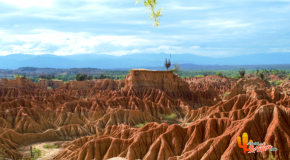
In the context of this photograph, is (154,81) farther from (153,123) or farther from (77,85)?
(77,85)

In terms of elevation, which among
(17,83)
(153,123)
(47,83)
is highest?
(17,83)

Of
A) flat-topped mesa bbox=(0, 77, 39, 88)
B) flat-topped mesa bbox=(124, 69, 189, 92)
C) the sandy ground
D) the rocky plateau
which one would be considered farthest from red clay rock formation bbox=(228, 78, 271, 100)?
flat-topped mesa bbox=(0, 77, 39, 88)

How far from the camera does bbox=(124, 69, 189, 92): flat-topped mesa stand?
9462 cm

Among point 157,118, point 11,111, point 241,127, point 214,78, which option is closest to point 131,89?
point 157,118

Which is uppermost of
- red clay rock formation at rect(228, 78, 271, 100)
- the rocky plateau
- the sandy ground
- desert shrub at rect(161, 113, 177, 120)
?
red clay rock formation at rect(228, 78, 271, 100)

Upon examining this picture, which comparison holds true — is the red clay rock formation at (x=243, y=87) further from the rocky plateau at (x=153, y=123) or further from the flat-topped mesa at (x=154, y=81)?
the flat-topped mesa at (x=154, y=81)

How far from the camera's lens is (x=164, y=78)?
315ft

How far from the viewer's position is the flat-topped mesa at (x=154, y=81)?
94.6 metres

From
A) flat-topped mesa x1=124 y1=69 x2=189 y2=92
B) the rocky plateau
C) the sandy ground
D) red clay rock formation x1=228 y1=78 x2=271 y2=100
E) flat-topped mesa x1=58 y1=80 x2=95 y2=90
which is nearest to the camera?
the rocky plateau

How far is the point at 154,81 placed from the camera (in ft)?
313

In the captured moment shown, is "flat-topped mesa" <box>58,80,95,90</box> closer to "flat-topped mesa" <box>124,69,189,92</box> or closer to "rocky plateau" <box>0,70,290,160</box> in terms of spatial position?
"rocky plateau" <box>0,70,290,160</box>
